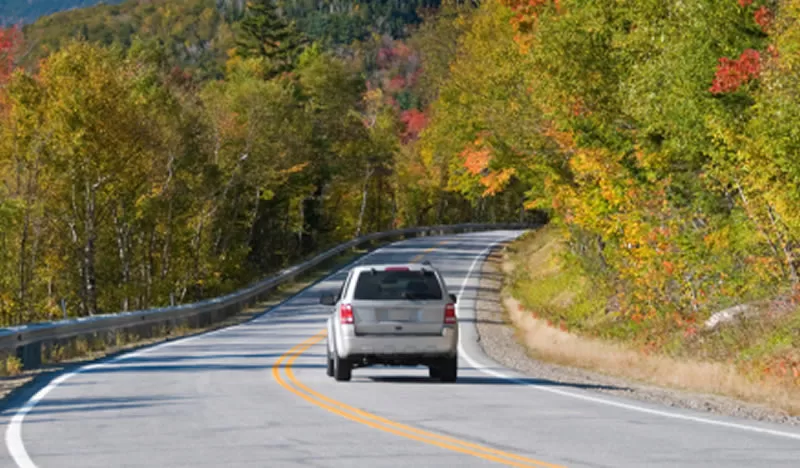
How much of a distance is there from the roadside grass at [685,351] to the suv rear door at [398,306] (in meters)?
3.59

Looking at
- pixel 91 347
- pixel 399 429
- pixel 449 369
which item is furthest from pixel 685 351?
pixel 91 347

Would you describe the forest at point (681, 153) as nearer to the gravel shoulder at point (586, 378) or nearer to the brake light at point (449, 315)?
the gravel shoulder at point (586, 378)

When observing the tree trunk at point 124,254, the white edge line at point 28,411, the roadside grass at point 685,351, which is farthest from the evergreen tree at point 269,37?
the white edge line at point 28,411

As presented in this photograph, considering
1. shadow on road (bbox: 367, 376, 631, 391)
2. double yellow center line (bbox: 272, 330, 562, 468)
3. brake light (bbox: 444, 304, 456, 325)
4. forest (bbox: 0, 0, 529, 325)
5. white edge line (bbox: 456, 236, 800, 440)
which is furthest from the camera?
forest (bbox: 0, 0, 529, 325)

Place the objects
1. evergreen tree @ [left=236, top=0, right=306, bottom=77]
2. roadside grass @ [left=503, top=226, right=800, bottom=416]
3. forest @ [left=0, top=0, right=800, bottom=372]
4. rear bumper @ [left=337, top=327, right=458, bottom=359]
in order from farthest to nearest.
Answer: evergreen tree @ [left=236, top=0, right=306, bottom=77]
forest @ [left=0, top=0, right=800, bottom=372]
rear bumper @ [left=337, top=327, right=458, bottom=359]
roadside grass @ [left=503, top=226, right=800, bottom=416]

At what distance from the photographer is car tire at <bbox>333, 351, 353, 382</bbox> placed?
18688mm

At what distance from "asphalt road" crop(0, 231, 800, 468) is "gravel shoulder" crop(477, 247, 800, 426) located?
543mm

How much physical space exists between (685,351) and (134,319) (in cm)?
1502

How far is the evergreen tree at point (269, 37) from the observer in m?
87.1

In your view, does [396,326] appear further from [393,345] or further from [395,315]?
[393,345]

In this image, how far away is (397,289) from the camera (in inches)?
757

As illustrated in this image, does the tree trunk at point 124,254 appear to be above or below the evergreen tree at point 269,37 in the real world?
below

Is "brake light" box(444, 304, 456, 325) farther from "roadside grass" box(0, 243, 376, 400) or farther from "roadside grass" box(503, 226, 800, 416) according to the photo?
"roadside grass" box(0, 243, 376, 400)

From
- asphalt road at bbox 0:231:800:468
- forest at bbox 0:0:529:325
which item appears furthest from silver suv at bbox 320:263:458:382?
forest at bbox 0:0:529:325
